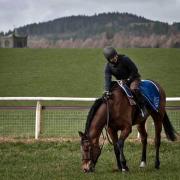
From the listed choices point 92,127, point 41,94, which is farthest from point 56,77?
point 92,127

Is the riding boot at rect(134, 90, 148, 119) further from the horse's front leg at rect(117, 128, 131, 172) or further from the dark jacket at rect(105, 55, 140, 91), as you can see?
the horse's front leg at rect(117, 128, 131, 172)

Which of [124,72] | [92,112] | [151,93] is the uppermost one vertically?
[124,72]

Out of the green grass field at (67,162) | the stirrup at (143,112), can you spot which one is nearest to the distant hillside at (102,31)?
the green grass field at (67,162)

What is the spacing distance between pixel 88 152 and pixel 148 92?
206 centimetres

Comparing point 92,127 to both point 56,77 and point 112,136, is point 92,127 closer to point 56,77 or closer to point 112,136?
point 112,136

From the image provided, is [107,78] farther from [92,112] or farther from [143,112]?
[143,112]

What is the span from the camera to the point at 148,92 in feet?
34.1

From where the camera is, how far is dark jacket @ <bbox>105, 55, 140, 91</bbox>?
984 cm

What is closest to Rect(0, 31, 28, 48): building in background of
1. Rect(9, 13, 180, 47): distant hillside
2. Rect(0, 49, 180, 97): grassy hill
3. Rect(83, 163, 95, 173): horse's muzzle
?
Rect(9, 13, 180, 47): distant hillside

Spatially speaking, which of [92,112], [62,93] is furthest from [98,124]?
[62,93]

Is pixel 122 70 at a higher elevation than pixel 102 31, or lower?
lower

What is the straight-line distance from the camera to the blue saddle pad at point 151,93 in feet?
33.8

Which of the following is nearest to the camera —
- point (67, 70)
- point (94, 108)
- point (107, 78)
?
point (94, 108)

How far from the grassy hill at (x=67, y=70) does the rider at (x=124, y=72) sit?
24869 millimetres
